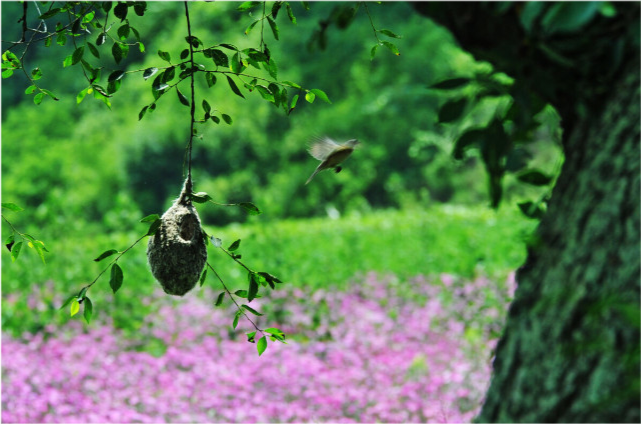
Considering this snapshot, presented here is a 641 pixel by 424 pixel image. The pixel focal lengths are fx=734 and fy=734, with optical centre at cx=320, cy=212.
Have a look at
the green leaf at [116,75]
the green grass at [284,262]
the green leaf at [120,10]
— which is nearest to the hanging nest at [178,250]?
the green leaf at [116,75]

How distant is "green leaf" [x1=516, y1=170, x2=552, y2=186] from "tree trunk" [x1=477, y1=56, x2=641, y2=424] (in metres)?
0.37

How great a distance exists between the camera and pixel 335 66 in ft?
83.4

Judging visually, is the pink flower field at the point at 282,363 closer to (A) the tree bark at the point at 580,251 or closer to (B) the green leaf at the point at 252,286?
(B) the green leaf at the point at 252,286

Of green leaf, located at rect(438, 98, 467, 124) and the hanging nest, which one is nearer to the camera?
green leaf, located at rect(438, 98, 467, 124)

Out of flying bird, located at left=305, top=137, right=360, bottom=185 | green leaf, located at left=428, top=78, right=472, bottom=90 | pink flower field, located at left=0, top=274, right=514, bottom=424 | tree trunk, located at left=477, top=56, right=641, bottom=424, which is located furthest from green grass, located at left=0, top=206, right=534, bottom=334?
tree trunk, located at left=477, top=56, right=641, bottom=424

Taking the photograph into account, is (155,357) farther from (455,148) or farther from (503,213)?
(503,213)

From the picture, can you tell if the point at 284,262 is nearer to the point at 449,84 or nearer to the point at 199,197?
the point at 199,197

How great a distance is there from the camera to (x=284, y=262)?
6156 millimetres

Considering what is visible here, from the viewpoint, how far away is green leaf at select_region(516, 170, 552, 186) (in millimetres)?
1388

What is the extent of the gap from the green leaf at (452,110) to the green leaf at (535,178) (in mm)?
364

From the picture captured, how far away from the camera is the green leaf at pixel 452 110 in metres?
1.07

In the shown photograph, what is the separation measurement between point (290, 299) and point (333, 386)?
1.77 m

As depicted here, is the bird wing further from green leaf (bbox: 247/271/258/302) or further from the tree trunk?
the tree trunk

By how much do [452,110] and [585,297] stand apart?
0.34 meters
